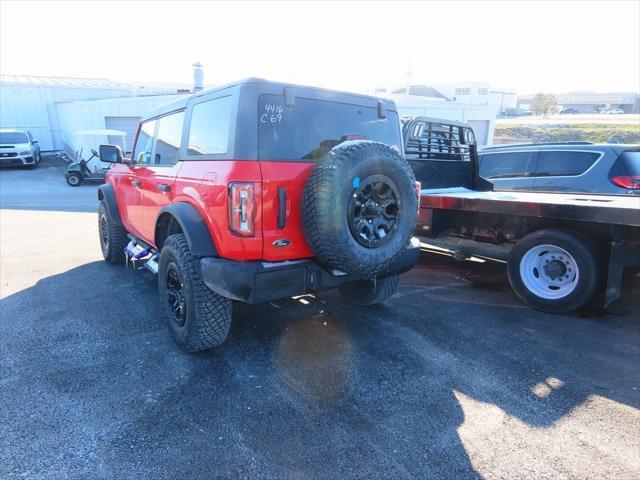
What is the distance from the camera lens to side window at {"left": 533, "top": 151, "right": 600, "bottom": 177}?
6.11 metres

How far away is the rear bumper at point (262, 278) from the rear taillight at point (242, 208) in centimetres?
23

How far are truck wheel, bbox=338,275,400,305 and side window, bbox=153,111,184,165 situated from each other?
1982 mm

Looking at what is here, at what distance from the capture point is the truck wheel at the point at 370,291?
4098 mm

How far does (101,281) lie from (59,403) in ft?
8.85

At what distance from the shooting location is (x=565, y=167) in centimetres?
632

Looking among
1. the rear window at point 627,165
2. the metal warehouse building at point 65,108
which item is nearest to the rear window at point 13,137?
the metal warehouse building at point 65,108

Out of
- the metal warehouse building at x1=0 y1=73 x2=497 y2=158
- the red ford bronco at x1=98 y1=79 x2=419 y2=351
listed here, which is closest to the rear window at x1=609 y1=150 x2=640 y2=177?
the red ford bronco at x1=98 y1=79 x2=419 y2=351

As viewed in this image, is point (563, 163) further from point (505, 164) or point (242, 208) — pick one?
point (242, 208)

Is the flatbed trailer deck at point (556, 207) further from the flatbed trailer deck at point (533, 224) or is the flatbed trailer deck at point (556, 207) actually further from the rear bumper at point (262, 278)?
the rear bumper at point (262, 278)

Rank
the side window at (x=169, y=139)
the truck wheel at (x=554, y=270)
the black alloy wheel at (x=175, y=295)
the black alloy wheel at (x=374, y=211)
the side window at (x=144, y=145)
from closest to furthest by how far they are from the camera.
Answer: the black alloy wheel at (x=374, y=211) → the black alloy wheel at (x=175, y=295) → the side window at (x=169, y=139) → the truck wheel at (x=554, y=270) → the side window at (x=144, y=145)

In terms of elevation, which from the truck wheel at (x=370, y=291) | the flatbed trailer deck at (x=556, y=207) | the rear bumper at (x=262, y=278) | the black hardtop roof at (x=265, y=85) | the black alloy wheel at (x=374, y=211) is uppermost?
the black hardtop roof at (x=265, y=85)

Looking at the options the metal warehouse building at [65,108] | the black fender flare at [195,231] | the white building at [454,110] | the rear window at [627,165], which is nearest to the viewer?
the black fender flare at [195,231]

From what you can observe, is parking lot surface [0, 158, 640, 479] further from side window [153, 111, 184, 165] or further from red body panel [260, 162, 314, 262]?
side window [153, 111, 184, 165]

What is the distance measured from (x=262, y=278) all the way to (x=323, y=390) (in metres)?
0.88
